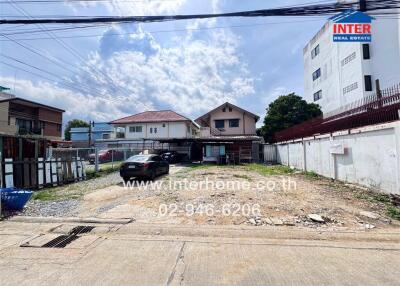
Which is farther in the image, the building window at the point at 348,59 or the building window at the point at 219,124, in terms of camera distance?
the building window at the point at 219,124

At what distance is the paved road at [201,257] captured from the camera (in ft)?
11.1

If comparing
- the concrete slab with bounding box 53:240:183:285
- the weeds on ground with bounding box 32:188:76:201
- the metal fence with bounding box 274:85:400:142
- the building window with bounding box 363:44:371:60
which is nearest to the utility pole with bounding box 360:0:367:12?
the metal fence with bounding box 274:85:400:142

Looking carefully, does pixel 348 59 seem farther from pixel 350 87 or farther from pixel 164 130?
pixel 164 130

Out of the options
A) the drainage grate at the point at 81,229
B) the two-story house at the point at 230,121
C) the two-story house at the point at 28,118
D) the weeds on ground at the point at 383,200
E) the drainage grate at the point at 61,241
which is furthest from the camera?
the two-story house at the point at 230,121

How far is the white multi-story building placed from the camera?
2716 cm

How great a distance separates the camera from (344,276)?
341cm

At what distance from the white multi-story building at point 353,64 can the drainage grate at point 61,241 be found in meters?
27.1

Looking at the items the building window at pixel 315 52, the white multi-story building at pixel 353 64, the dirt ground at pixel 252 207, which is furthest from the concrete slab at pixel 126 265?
the building window at pixel 315 52

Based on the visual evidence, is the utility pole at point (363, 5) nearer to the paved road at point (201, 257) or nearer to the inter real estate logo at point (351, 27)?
the inter real estate logo at point (351, 27)

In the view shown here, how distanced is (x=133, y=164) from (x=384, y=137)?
410 inches

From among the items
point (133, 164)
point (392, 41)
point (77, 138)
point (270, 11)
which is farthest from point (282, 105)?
point (77, 138)

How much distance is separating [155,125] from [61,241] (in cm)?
3272

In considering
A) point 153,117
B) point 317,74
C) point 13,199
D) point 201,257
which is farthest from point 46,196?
point 317,74

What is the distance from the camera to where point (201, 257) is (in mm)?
4094
